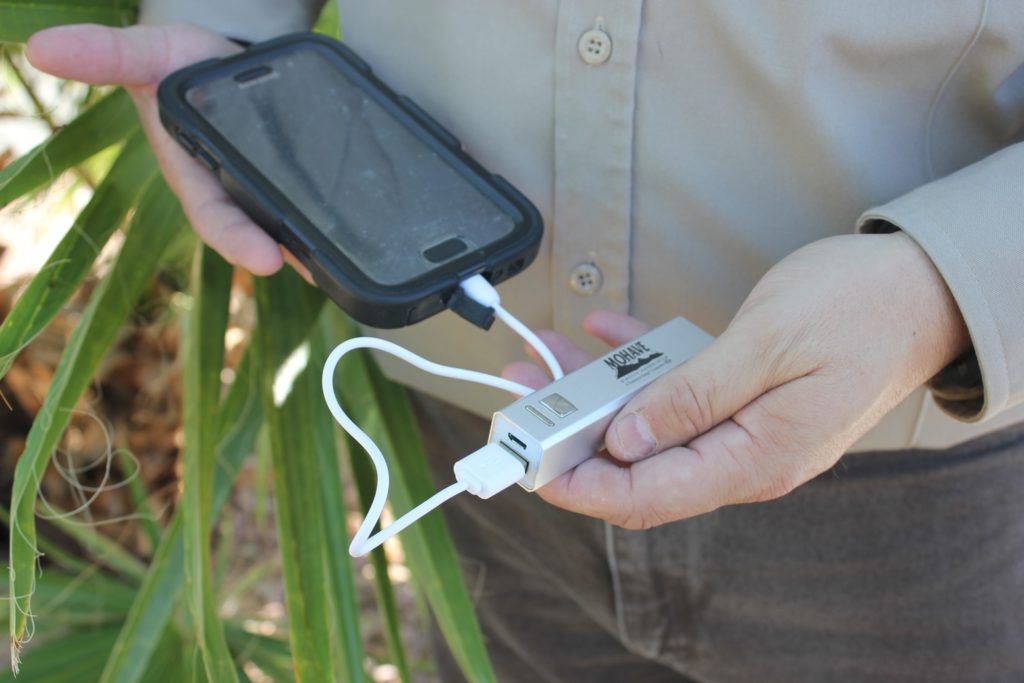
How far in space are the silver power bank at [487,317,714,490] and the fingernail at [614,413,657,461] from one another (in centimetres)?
2

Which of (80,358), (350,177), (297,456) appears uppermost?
(350,177)

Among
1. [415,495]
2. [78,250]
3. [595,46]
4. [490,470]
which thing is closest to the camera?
[490,470]

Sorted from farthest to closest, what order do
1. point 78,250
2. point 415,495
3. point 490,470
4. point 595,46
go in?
point 415,495 < point 78,250 < point 595,46 < point 490,470

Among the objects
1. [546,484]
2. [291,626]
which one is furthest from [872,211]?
[291,626]

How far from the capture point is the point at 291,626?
2.38ft

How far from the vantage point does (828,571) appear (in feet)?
2.66

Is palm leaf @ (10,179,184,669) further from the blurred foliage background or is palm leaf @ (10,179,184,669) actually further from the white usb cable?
the white usb cable

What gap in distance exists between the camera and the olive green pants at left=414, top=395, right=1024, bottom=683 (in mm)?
768

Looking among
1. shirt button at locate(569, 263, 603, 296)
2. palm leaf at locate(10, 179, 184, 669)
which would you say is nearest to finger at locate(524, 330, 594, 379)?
shirt button at locate(569, 263, 603, 296)

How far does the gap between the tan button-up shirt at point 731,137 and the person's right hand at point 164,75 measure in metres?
0.14

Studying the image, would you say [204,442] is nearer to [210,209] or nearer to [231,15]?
[210,209]

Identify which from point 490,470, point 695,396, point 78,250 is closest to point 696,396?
point 695,396

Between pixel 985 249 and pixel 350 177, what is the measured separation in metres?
0.40

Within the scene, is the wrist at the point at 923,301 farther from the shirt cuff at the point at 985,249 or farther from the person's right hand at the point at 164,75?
the person's right hand at the point at 164,75
